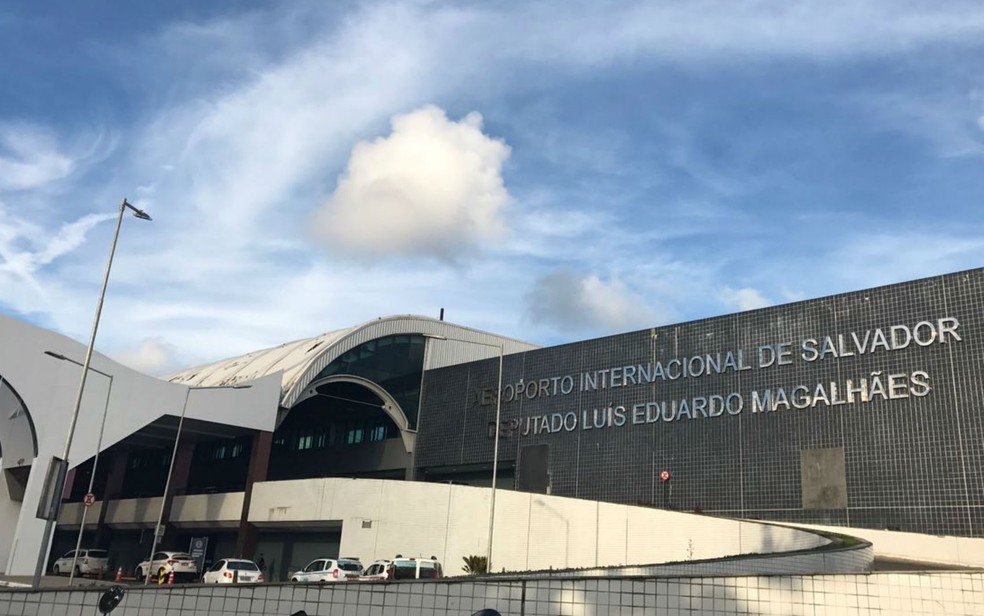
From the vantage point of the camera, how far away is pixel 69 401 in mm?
42938

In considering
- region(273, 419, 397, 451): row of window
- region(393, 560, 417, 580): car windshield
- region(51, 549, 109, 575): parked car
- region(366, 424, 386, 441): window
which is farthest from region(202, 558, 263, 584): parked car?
region(366, 424, 386, 441): window

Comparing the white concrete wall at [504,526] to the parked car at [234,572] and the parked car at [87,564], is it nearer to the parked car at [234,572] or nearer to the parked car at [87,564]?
the parked car at [234,572]

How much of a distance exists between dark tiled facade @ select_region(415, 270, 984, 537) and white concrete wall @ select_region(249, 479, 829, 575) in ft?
20.7

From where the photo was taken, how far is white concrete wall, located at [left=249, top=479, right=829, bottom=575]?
29.8m

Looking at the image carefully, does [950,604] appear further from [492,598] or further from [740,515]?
[740,515]

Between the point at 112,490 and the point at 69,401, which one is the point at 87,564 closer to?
the point at 69,401

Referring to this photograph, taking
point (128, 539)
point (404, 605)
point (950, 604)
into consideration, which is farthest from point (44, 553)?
point (128, 539)

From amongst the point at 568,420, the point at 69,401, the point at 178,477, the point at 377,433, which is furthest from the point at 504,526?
the point at 178,477

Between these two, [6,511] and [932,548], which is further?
[6,511]

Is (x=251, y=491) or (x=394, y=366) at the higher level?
(x=394, y=366)

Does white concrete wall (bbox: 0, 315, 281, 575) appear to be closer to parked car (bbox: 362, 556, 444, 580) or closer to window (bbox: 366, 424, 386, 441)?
window (bbox: 366, 424, 386, 441)

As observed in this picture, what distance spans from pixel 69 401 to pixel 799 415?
35685mm

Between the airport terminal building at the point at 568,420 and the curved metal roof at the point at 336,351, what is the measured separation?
0.55 ft

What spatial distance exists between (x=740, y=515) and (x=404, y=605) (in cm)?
2874
